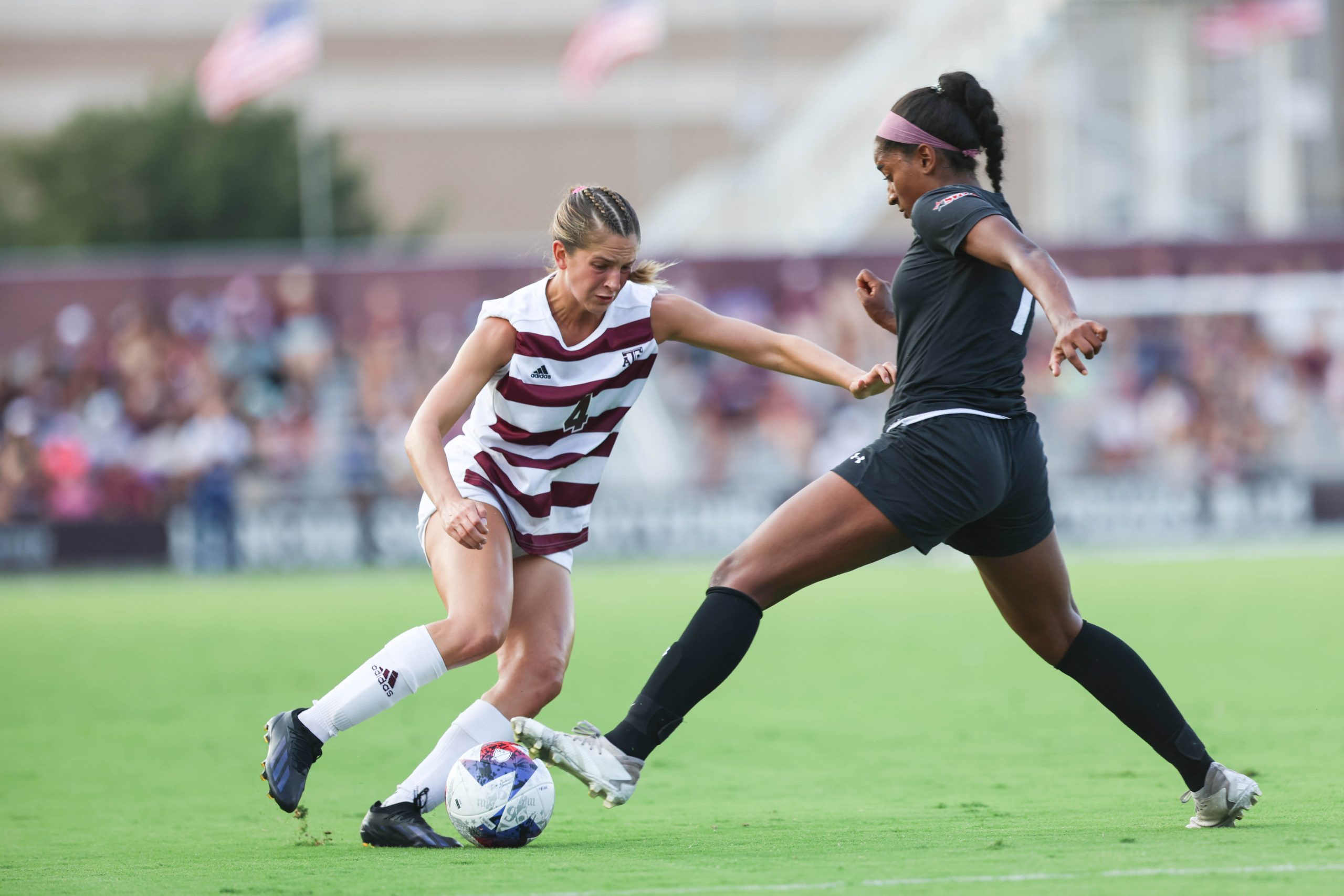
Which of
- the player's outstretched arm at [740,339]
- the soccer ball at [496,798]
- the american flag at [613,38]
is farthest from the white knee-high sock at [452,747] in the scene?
the american flag at [613,38]

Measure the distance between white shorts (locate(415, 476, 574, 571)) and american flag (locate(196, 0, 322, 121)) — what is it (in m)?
21.0

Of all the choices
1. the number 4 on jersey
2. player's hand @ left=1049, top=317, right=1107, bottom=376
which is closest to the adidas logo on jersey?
the number 4 on jersey

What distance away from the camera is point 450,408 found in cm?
556

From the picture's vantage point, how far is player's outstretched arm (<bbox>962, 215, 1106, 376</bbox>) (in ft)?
15.6

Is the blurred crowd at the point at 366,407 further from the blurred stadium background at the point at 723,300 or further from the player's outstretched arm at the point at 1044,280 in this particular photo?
the player's outstretched arm at the point at 1044,280

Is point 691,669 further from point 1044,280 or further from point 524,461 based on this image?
point 1044,280

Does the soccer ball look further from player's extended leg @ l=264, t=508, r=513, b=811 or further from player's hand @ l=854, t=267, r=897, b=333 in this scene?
player's hand @ l=854, t=267, r=897, b=333

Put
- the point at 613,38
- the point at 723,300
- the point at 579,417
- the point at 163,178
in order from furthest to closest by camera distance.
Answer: the point at 163,178 → the point at 613,38 → the point at 723,300 → the point at 579,417

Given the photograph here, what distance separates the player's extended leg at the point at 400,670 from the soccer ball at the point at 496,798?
0.33m

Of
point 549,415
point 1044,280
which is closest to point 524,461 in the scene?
point 549,415

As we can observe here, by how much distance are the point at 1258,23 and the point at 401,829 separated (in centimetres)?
2580

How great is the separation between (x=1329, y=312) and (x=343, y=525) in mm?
13341

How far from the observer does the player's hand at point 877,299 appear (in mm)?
5922

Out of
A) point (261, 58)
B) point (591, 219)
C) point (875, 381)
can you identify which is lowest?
point (875, 381)
